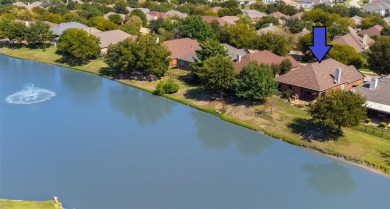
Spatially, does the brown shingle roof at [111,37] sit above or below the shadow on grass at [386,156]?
above

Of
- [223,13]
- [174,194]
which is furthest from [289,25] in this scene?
[174,194]

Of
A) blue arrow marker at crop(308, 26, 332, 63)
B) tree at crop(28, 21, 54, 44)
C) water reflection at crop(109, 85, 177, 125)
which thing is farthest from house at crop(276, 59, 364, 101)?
tree at crop(28, 21, 54, 44)

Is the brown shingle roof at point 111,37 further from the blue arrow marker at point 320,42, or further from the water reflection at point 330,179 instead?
the water reflection at point 330,179

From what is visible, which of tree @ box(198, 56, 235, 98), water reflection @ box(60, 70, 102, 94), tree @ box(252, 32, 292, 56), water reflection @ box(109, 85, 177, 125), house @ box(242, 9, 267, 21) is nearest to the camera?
water reflection @ box(109, 85, 177, 125)

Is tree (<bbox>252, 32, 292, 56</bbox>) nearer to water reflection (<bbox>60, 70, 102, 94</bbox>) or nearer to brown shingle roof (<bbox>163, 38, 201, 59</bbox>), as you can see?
brown shingle roof (<bbox>163, 38, 201, 59</bbox>)

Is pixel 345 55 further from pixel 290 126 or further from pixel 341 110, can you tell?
pixel 341 110

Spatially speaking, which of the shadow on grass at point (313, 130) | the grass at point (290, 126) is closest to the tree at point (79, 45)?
the grass at point (290, 126)

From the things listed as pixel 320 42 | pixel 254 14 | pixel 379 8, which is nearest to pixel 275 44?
pixel 320 42
